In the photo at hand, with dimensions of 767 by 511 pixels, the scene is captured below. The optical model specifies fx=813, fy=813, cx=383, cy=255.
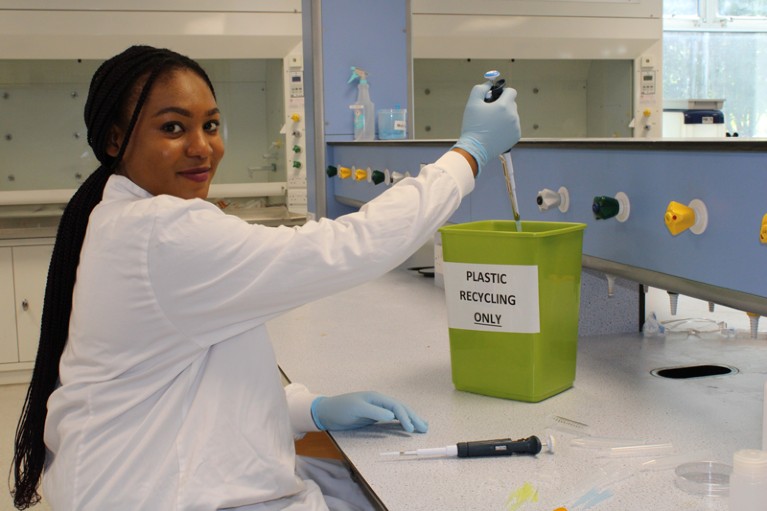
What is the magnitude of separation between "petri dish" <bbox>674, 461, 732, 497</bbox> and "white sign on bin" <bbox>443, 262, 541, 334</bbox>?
33cm

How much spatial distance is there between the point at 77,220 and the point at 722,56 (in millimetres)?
5044

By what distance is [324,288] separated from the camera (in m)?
1.09

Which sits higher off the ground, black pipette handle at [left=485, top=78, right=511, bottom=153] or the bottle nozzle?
the bottle nozzle

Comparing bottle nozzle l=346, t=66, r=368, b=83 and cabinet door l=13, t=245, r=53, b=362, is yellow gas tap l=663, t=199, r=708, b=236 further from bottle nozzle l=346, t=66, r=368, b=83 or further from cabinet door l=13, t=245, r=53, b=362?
cabinet door l=13, t=245, r=53, b=362

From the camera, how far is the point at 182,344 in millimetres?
1069

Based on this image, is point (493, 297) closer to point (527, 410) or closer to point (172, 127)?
point (527, 410)

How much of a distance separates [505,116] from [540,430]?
1.57 feet

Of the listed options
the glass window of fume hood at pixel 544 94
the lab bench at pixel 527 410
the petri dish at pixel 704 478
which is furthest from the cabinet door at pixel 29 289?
the petri dish at pixel 704 478

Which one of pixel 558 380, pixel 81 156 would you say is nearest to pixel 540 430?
pixel 558 380

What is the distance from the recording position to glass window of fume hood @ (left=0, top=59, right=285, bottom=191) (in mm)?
4051

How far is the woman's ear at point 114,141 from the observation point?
3.84ft

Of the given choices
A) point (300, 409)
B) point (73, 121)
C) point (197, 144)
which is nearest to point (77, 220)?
point (197, 144)

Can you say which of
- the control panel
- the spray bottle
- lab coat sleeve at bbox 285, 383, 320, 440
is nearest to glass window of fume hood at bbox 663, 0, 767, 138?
the control panel

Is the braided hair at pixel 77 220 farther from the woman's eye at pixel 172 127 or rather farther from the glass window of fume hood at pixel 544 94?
the glass window of fume hood at pixel 544 94
